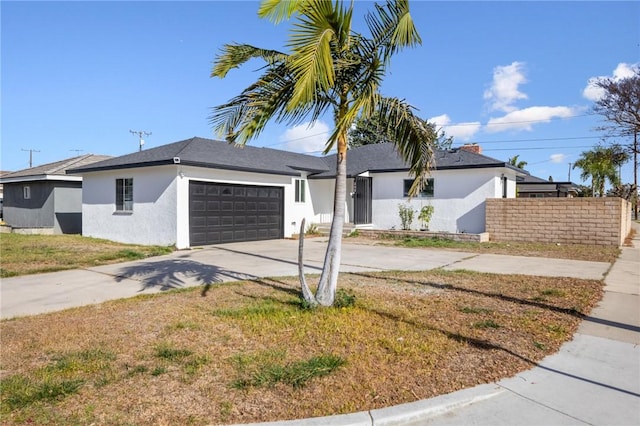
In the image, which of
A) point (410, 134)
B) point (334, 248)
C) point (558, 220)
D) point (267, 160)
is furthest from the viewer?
point (267, 160)

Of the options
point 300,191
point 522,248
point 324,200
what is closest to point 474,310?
point 522,248

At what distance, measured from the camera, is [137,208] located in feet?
51.2

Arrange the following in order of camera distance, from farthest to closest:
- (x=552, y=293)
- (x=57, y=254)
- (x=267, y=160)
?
(x=267, y=160)
(x=57, y=254)
(x=552, y=293)

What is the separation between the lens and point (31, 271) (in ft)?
31.5

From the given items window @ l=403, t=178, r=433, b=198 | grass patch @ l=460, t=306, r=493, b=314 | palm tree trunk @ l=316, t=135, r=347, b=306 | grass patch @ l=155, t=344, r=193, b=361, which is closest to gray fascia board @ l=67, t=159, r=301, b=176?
window @ l=403, t=178, r=433, b=198

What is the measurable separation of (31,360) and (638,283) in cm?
1009

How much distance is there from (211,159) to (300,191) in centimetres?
570

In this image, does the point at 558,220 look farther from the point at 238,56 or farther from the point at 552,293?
the point at 238,56

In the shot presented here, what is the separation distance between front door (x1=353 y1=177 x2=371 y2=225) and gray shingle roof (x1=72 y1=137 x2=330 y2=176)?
2051 millimetres

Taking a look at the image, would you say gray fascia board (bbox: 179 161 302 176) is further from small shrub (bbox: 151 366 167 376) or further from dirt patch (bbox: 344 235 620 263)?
small shrub (bbox: 151 366 167 376)

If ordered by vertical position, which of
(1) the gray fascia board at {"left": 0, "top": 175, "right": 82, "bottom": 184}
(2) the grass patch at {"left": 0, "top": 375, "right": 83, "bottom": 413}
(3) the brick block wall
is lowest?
(2) the grass patch at {"left": 0, "top": 375, "right": 83, "bottom": 413}

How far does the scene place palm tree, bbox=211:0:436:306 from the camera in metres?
5.17

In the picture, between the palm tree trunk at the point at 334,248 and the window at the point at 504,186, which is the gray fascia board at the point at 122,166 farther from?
the window at the point at 504,186

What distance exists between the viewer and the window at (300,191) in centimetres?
2014
